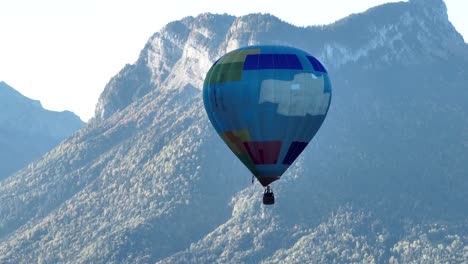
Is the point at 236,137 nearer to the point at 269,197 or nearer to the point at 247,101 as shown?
the point at 247,101

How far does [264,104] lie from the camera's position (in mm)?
147875

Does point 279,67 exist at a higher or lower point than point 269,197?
higher

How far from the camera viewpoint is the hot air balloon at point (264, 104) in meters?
147

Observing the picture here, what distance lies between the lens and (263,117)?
484 feet

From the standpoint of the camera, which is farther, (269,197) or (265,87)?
(265,87)

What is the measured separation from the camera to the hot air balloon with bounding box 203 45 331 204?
147125 millimetres

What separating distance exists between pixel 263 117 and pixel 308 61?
29.8 ft

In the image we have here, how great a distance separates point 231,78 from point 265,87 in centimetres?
368

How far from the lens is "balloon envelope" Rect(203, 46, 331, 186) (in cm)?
14712

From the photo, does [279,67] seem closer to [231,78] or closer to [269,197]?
[231,78]

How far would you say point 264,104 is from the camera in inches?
5822

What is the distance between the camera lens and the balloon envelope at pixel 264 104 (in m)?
147

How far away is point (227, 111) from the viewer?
487ft

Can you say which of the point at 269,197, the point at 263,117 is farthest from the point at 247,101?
the point at 269,197
